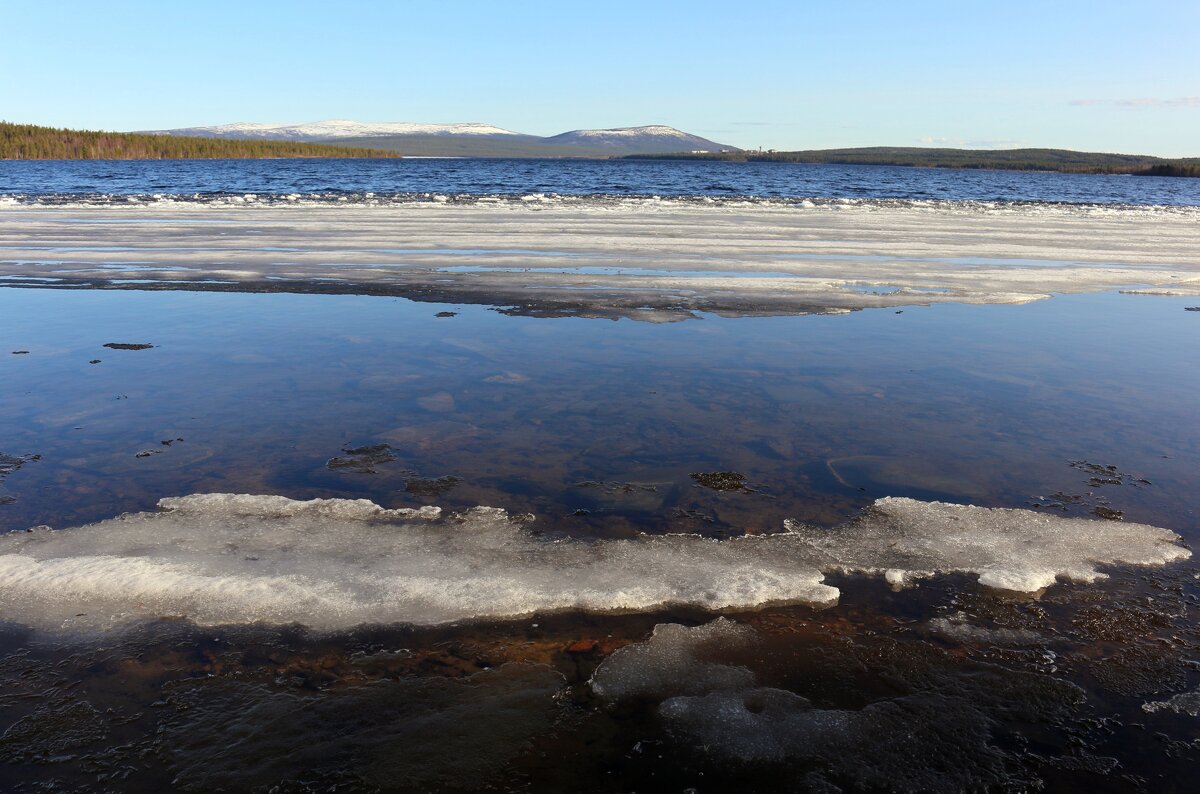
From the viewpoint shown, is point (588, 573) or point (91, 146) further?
point (91, 146)

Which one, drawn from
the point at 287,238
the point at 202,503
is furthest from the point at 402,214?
the point at 202,503

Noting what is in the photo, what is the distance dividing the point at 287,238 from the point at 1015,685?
16.6m

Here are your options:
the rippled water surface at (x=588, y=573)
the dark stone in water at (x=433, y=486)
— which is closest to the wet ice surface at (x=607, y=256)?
the rippled water surface at (x=588, y=573)

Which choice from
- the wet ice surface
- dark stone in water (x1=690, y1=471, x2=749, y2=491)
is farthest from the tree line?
dark stone in water (x1=690, y1=471, x2=749, y2=491)

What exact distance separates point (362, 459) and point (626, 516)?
180 cm

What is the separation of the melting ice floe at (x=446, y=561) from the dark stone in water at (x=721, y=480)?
52cm

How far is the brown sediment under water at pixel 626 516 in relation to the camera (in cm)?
267

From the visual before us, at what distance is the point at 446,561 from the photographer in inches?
154

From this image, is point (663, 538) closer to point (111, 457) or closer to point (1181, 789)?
point (1181, 789)

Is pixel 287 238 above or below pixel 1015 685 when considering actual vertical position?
above

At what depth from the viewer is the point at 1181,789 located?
8.34 ft

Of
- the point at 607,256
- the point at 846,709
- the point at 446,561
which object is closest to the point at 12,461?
the point at 446,561

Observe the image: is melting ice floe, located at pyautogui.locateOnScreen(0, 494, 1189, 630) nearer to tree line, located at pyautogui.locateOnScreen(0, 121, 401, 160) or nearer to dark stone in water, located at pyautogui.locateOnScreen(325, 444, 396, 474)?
dark stone in water, located at pyautogui.locateOnScreen(325, 444, 396, 474)

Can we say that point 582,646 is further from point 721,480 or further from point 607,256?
point 607,256
